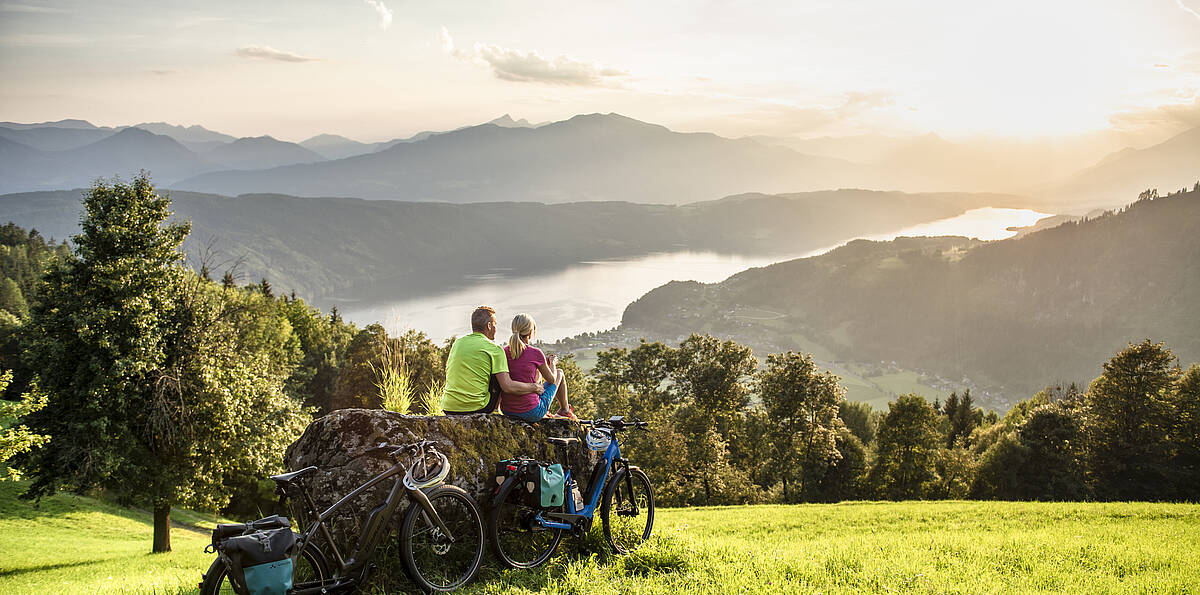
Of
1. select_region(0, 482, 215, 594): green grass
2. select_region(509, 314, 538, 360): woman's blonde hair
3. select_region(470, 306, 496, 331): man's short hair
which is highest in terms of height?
select_region(470, 306, 496, 331): man's short hair

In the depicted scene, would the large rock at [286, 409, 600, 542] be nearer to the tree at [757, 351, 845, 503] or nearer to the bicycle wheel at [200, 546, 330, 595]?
the bicycle wheel at [200, 546, 330, 595]

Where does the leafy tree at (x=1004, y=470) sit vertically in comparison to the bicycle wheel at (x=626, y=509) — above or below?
below

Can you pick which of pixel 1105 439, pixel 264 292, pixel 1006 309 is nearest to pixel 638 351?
pixel 1105 439

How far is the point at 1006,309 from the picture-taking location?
19788 centimetres

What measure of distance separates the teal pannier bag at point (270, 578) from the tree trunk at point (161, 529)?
14.9m

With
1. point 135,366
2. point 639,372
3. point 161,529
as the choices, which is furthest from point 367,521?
point 639,372

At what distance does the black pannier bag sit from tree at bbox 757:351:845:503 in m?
32.1

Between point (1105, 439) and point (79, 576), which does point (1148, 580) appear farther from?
point (1105, 439)

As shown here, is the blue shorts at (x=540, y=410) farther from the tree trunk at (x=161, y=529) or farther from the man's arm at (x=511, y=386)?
the tree trunk at (x=161, y=529)

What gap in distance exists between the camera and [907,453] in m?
33.4

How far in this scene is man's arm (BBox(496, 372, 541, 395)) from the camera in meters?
5.57

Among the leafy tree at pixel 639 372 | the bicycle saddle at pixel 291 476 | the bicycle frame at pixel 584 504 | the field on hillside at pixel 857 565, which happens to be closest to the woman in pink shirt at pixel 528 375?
the bicycle frame at pixel 584 504

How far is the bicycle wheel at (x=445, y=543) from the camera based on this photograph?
173 inches

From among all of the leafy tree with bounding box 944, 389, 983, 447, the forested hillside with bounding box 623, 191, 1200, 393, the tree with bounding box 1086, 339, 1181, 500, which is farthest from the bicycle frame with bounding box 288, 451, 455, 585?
the forested hillside with bounding box 623, 191, 1200, 393
